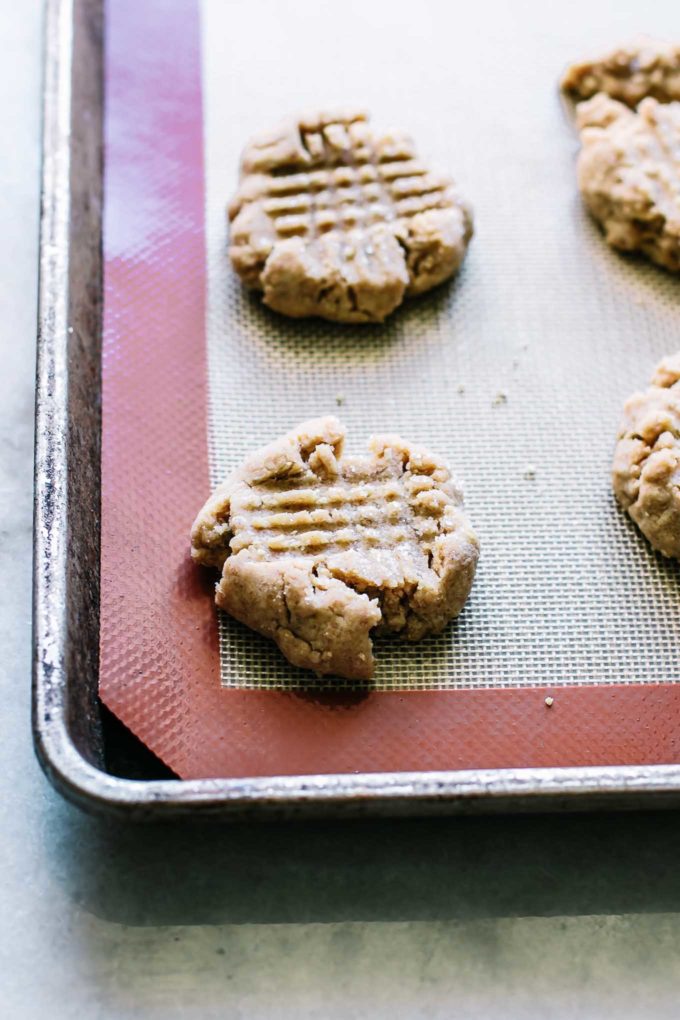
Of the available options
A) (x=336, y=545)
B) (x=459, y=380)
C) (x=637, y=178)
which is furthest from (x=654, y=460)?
(x=637, y=178)

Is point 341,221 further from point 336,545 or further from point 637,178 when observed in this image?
point 336,545

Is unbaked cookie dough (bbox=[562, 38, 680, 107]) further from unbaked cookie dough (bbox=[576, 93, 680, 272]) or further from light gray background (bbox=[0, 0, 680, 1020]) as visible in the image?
light gray background (bbox=[0, 0, 680, 1020])

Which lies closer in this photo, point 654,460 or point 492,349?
point 654,460

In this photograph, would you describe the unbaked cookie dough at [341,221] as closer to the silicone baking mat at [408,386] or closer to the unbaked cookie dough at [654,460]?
the silicone baking mat at [408,386]

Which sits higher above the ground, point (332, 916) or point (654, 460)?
point (654, 460)

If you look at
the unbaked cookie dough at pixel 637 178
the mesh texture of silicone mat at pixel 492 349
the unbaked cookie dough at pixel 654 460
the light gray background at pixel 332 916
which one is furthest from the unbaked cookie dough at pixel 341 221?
the light gray background at pixel 332 916

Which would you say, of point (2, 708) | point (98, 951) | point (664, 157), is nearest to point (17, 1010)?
point (98, 951)

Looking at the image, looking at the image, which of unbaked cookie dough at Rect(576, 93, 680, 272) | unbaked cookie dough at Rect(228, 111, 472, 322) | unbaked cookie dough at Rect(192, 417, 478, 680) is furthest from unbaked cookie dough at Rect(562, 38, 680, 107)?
unbaked cookie dough at Rect(192, 417, 478, 680)
